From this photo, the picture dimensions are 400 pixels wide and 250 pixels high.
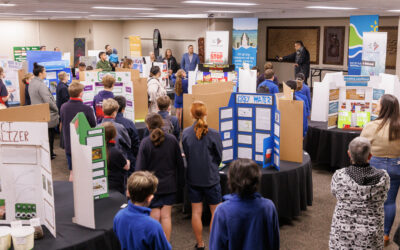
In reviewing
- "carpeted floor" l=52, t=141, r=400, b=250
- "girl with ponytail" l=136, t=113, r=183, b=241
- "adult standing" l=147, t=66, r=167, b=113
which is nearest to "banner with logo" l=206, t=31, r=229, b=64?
"adult standing" l=147, t=66, r=167, b=113

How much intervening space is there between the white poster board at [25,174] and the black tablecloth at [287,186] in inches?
78.7

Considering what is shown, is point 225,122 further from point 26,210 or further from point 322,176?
point 322,176

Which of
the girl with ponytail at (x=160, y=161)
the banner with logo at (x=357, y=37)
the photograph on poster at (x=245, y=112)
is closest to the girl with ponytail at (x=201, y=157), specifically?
the girl with ponytail at (x=160, y=161)

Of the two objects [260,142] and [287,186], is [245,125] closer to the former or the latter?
[260,142]

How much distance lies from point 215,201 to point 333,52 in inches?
441

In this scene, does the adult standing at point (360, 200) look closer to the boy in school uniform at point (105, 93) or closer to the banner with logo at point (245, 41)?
the boy in school uniform at point (105, 93)

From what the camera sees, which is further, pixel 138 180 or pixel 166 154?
pixel 166 154

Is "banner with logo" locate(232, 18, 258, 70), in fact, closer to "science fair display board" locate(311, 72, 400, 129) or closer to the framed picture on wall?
the framed picture on wall

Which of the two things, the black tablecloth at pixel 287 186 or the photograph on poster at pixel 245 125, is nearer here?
the black tablecloth at pixel 287 186

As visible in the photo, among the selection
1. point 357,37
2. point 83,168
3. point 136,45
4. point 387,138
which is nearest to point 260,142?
point 387,138

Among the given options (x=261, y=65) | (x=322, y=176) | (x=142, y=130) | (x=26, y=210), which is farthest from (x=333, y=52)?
(x=26, y=210)

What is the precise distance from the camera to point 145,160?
3.63 m

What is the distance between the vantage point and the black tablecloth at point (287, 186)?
4.30m

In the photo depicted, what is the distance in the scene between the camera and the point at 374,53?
870cm
